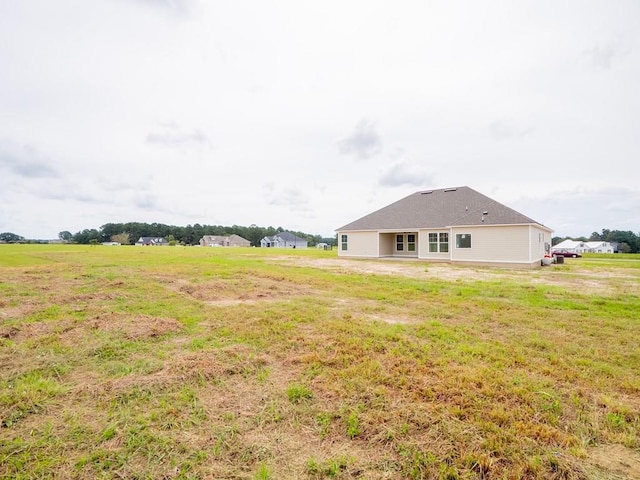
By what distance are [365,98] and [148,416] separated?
750 inches

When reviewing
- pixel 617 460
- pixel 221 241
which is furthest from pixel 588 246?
pixel 221 241

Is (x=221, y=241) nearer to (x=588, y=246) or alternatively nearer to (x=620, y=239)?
(x=588, y=246)

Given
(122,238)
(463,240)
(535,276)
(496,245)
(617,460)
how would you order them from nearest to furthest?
(617,460), (535,276), (496,245), (463,240), (122,238)

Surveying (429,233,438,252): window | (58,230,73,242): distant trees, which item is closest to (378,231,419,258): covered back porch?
(429,233,438,252): window

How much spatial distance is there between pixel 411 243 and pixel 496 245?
23.0 feet

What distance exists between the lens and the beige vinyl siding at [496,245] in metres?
17.2

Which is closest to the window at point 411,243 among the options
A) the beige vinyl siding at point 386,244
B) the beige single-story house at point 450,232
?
the beige single-story house at point 450,232

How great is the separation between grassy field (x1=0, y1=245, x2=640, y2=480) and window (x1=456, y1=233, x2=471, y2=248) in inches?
511

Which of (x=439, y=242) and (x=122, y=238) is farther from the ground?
(x=122, y=238)

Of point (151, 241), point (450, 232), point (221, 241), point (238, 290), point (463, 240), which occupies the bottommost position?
point (238, 290)

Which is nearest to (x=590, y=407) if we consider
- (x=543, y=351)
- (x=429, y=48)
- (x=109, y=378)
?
(x=543, y=351)

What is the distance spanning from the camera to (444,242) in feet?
68.2

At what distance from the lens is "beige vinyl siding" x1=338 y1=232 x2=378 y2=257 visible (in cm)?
2416

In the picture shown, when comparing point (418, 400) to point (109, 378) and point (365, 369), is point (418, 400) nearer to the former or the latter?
point (365, 369)
